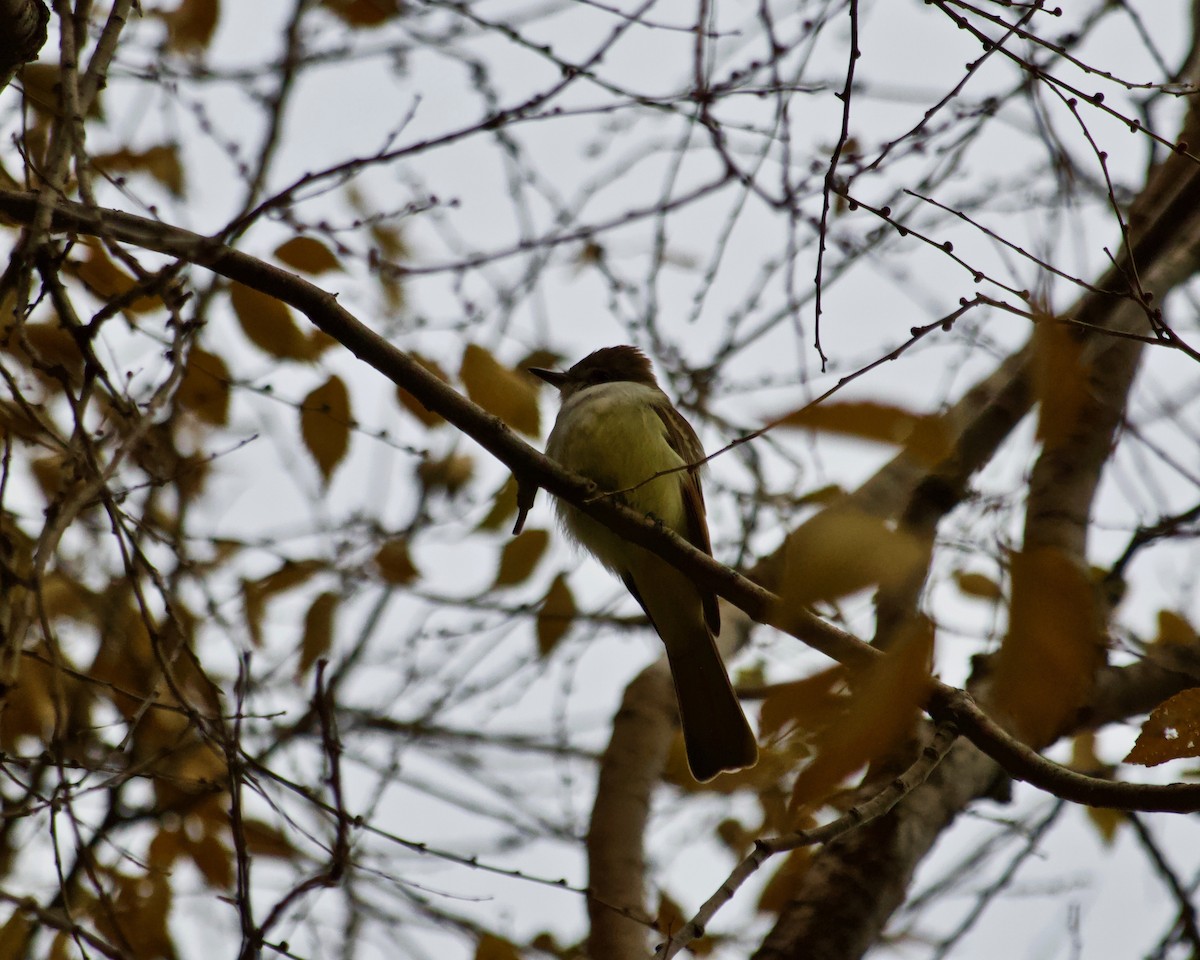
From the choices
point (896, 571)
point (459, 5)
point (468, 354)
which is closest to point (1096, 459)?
point (468, 354)

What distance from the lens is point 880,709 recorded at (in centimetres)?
213

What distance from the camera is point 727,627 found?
6043 millimetres

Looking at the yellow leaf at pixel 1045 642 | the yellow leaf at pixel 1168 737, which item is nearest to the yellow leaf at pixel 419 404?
the yellow leaf at pixel 1168 737

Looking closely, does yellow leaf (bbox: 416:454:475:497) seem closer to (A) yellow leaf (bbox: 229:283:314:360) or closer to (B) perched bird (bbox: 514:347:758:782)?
(B) perched bird (bbox: 514:347:758:782)

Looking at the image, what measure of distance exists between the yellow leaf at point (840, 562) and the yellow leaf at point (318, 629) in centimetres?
365

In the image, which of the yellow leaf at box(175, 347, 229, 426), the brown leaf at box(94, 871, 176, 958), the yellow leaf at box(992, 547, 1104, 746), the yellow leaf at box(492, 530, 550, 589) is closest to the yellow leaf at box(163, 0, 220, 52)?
the yellow leaf at box(175, 347, 229, 426)

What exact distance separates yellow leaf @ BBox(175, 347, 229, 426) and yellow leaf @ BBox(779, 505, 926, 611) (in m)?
2.98

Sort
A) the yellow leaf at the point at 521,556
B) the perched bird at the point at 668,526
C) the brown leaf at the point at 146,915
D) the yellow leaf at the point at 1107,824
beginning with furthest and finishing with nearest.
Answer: the yellow leaf at the point at 1107,824, the perched bird at the point at 668,526, the yellow leaf at the point at 521,556, the brown leaf at the point at 146,915

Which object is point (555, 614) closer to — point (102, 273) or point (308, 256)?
point (308, 256)

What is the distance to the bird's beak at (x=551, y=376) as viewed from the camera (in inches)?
258

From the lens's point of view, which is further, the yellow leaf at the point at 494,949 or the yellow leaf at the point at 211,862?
the yellow leaf at the point at 211,862

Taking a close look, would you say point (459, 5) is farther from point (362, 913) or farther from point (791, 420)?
point (362, 913)

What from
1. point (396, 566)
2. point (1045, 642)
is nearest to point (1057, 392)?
point (1045, 642)

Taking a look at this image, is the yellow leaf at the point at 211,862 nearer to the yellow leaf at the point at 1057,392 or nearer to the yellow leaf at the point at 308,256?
the yellow leaf at the point at 308,256
